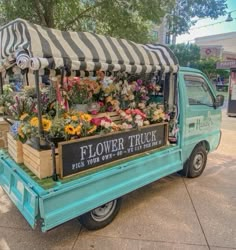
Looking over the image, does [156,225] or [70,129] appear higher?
[70,129]

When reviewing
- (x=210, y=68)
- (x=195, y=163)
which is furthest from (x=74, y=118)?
(x=210, y=68)

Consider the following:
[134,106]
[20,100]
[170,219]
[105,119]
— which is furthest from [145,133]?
[20,100]

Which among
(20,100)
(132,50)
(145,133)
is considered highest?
(132,50)

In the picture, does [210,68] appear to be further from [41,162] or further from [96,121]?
[41,162]

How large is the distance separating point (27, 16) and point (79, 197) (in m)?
5.13

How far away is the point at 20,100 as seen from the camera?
109 inches

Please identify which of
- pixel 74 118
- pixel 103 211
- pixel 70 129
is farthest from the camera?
pixel 103 211

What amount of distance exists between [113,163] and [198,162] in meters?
1.99

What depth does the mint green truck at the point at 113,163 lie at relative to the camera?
210 centimetres

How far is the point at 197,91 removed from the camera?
3.77m

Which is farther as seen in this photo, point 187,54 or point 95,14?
point 187,54

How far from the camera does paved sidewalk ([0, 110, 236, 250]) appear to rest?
246 cm

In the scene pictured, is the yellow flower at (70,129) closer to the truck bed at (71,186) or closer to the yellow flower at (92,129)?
the yellow flower at (92,129)

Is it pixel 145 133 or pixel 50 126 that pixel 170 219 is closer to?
pixel 145 133
